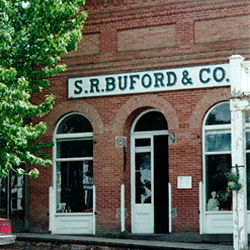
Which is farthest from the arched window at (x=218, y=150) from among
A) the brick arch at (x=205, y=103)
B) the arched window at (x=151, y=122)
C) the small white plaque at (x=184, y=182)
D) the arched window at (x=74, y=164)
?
the arched window at (x=74, y=164)

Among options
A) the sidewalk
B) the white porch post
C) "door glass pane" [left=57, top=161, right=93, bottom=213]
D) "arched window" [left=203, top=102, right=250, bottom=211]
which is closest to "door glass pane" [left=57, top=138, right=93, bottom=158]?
"door glass pane" [left=57, top=161, right=93, bottom=213]

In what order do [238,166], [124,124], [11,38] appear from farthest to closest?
[124,124] < [11,38] < [238,166]

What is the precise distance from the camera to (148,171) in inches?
663

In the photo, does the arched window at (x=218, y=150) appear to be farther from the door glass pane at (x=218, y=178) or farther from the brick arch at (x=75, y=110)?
the brick arch at (x=75, y=110)

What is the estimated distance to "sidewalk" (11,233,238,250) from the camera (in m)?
13.9

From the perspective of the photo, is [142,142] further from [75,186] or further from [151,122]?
[75,186]

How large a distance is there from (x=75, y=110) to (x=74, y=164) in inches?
65.2

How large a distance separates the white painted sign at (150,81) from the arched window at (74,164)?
37.8 inches

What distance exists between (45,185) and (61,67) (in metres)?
4.48

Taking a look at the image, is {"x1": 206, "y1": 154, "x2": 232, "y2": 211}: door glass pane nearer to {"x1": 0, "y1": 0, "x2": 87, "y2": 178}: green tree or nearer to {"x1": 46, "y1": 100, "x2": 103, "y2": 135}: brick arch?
{"x1": 46, "y1": 100, "x2": 103, "y2": 135}: brick arch

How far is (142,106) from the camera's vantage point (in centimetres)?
1655

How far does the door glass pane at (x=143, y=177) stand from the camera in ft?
55.1

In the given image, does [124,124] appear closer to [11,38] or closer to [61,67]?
[61,67]

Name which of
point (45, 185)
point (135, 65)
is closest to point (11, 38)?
point (135, 65)
